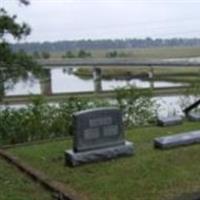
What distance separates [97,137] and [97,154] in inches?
13.5

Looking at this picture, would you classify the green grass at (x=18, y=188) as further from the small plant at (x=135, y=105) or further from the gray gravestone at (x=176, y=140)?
the small plant at (x=135, y=105)

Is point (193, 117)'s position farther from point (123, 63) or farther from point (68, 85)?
point (123, 63)

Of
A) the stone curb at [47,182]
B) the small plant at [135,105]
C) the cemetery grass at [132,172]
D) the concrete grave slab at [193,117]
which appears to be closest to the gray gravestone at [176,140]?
the cemetery grass at [132,172]

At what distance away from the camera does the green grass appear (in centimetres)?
662

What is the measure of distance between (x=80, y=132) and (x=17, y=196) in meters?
2.14

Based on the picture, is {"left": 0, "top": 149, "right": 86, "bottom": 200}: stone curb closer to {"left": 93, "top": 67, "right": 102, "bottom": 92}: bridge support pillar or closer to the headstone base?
the headstone base

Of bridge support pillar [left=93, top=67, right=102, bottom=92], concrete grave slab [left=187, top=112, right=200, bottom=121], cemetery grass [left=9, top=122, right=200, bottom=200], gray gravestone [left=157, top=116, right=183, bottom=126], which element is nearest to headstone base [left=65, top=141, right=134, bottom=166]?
cemetery grass [left=9, top=122, right=200, bottom=200]

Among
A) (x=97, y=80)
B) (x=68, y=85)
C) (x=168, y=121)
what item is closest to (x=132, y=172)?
(x=168, y=121)

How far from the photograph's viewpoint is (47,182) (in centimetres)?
720

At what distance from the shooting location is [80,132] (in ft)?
28.1

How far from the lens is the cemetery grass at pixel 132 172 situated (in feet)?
21.9

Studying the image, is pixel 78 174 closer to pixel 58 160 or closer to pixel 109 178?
pixel 109 178

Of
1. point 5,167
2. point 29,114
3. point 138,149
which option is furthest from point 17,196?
point 29,114

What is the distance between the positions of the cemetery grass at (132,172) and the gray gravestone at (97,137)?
0.15 metres
